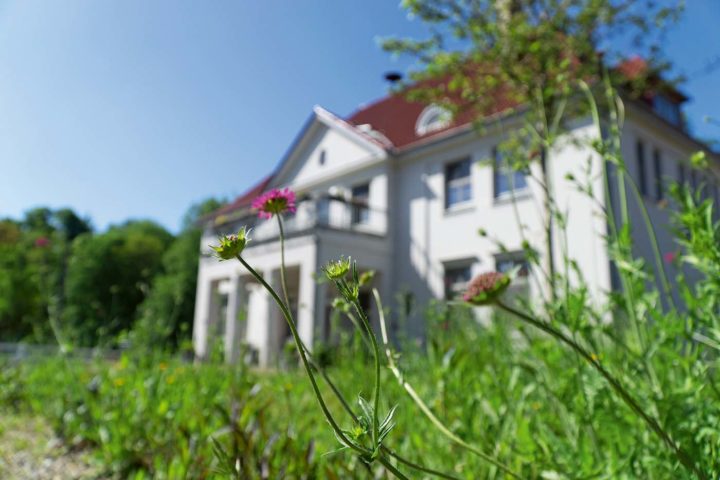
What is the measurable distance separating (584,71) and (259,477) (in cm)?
710

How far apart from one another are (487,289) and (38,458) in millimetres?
2891

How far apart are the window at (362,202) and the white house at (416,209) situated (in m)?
0.04

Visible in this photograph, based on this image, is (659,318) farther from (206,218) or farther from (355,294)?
(206,218)

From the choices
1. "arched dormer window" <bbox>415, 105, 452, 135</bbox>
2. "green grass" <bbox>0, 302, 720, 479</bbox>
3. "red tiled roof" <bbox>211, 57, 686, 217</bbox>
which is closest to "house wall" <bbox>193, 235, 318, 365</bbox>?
"red tiled roof" <bbox>211, 57, 686, 217</bbox>

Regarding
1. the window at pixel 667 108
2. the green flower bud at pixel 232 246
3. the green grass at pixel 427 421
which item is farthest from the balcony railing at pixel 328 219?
the green flower bud at pixel 232 246

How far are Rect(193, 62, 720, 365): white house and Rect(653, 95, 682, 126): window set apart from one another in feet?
0.14

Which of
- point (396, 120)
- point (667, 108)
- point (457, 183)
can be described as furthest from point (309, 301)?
point (667, 108)

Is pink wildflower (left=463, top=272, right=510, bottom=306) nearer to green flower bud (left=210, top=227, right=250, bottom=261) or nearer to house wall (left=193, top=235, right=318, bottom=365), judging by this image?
green flower bud (left=210, top=227, right=250, bottom=261)

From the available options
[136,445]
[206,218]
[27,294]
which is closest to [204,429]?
[136,445]

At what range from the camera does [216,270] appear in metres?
14.9

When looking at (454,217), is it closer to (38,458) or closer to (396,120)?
(396,120)

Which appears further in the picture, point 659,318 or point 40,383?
point 40,383

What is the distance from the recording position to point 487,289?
0.74 metres

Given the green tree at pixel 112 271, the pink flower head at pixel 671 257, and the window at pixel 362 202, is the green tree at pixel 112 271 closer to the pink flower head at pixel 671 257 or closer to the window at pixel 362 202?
the window at pixel 362 202
